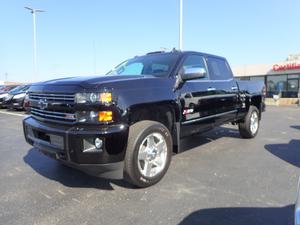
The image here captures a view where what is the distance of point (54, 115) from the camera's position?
11.7ft

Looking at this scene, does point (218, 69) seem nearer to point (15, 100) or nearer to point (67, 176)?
point (67, 176)

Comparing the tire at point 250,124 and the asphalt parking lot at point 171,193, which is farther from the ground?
the tire at point 250,124

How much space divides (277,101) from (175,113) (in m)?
21.1

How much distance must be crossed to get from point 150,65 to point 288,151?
330cm

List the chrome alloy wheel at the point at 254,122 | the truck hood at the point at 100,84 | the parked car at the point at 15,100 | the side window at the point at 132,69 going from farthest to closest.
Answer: the parked car at the point at 15,100, the chrome alloy wheel at the point at 254,122, the side window at the point at 132,69, the truck hood at the point at 100,84

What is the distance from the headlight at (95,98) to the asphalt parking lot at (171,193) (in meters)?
1.19

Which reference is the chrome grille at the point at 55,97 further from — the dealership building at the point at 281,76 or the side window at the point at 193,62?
the dealership building at the point at 281,76

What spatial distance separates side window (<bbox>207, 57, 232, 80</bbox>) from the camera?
556 centimetres

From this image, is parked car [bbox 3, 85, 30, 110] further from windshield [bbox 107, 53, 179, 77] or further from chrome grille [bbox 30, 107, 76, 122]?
chrome grille [bbox 30, 107, 76, 122]

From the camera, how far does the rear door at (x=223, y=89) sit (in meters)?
5.47

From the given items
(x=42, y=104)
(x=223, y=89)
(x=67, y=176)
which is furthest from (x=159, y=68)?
(x=67, y=176)

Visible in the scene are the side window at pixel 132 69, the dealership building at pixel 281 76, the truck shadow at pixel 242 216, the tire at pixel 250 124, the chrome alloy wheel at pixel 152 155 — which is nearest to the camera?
the truck shadow at pixel 242 216

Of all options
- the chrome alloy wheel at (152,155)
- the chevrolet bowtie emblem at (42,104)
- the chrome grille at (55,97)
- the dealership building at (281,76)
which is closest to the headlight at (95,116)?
the chrome grille at (55,97)

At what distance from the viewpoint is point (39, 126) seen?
3744 mm
